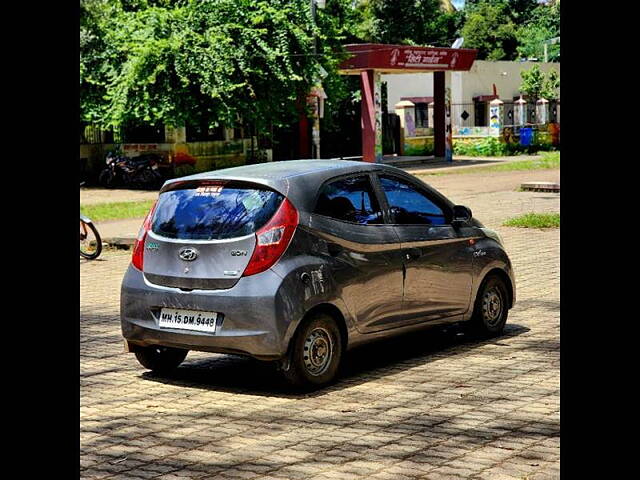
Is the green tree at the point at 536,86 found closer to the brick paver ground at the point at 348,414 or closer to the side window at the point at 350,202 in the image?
the brick paver ground at the point at 348,414

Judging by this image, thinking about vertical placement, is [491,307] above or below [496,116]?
below

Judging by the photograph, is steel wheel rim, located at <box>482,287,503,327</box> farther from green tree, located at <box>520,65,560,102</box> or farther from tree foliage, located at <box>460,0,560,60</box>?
tree foliage, located at <box>460,0,560,60</box>

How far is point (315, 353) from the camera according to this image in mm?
6996

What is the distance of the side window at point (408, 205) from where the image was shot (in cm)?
793

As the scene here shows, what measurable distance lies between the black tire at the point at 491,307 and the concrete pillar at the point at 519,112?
141ft

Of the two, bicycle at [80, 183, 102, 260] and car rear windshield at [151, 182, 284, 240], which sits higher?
car rear windshield at [151, 182, 284, 240]

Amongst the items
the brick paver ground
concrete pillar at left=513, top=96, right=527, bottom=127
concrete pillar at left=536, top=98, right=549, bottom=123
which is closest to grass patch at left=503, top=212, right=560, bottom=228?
the brick paver ground

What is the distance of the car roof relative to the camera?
7.02 m

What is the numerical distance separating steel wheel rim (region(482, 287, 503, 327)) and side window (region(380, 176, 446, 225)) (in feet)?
2.68

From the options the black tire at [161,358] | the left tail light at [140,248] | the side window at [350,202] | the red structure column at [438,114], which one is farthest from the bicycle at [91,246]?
the red structure column at [438,114]

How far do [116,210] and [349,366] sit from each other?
57.7 feet

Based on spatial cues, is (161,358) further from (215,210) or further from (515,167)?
(515,167)

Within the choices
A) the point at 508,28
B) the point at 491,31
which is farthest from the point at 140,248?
the point at 508,28
